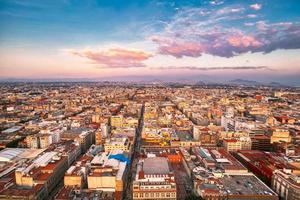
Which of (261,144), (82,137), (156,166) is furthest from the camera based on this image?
(261,144)

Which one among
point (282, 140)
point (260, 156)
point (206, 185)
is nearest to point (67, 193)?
point (206, 185)

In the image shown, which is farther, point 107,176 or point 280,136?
point 280,136

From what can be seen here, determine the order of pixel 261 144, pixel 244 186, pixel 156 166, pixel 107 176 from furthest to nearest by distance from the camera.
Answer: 1. pixel 261 144
2. pixel 156 166
3. pixel 107 176
4. pixel 244 186

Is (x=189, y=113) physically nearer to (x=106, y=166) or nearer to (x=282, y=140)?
(x=282, y=140)

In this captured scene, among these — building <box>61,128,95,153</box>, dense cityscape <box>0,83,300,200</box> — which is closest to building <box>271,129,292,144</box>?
dense cityscape <box>0,83,300,200</box>

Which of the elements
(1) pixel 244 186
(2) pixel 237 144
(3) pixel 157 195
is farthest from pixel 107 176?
(2) pixel 237 144

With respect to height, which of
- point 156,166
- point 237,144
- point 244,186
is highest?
point 156,166

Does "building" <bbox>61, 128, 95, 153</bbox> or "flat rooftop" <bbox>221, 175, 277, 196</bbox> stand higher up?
"building" <bbox>61, 128, 95, 153</bbox>

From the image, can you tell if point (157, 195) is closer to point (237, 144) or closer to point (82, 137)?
point (82, 137)

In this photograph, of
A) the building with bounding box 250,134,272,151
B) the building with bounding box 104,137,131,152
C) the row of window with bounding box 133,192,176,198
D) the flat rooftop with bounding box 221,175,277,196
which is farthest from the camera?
the building with bounding box 250,134,272,151

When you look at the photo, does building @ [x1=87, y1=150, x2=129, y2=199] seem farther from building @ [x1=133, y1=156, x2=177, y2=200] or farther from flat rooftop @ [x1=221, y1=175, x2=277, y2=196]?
flat rooftop @ [x1=221, y1=175, x2=277, y2=196]

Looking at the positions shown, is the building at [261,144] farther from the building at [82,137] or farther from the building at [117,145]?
the building at [82,137]

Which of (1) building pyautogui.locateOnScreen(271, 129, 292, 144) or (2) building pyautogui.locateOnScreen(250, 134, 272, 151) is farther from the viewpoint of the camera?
(1) building pyautogui.locateOnScreen(271, 129, 292, 144)
